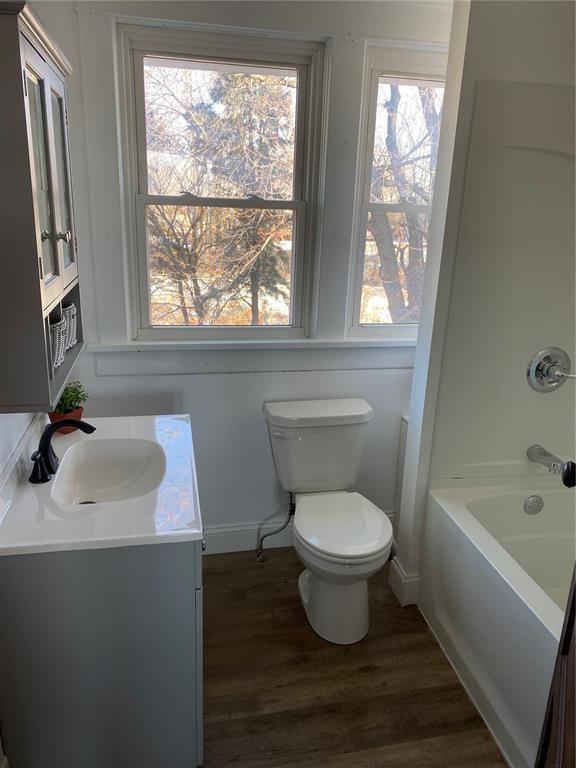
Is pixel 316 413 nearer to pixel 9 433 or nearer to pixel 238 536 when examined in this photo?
pixel 238 536

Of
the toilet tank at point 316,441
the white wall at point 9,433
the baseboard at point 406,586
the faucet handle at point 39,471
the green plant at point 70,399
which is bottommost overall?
the baseboard at point 406,586

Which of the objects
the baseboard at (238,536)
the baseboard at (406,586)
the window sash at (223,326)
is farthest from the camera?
the baseboard at (238,536)

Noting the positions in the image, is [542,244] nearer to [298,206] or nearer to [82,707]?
[298,206]

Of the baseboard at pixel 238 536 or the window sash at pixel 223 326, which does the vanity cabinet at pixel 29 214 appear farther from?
the baseboard at pixel 238 536

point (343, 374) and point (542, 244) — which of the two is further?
point (343, 374)

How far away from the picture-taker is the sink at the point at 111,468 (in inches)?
71.4

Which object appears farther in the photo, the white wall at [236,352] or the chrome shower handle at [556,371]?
the chrome shower handle at [556,371]

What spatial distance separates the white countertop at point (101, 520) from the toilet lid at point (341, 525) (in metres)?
0.62

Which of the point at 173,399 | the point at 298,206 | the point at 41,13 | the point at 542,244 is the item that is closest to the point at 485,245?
the point at 542,244

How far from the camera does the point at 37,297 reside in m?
1.22

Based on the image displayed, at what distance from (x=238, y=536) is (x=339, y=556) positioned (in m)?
0.79

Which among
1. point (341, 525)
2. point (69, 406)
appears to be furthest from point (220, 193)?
point (341, 525)

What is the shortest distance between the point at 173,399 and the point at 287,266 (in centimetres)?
75

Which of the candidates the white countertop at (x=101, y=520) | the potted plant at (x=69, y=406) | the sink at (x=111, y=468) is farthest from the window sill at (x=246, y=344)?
the white countertop at (x=101, y=520)
